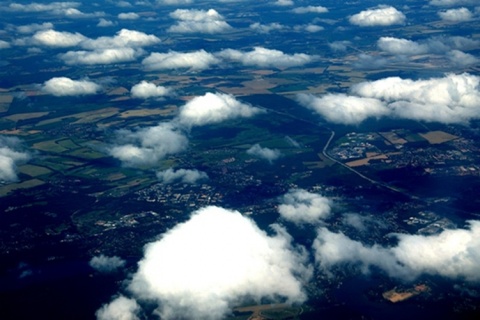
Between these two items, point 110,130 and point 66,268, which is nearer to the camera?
point 66,268

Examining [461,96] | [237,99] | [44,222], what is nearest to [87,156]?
[44,222]

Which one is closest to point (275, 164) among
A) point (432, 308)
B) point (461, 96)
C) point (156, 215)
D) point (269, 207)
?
point (269, 207)

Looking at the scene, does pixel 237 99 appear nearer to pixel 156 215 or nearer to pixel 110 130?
pixel 110 130

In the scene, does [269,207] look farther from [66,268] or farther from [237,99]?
[237,99]

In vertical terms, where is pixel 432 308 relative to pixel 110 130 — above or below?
below

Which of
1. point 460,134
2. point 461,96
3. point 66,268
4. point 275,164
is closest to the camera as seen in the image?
point 66,268

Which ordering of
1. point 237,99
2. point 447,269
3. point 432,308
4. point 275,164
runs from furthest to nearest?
1. point 237,99
2. point 275,164
3. point 447,269
4. point 432,308
